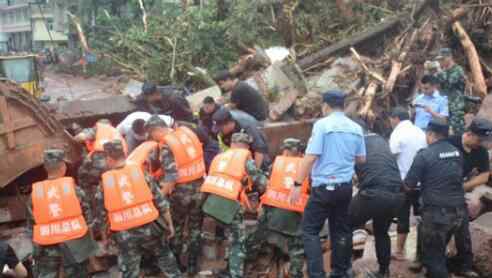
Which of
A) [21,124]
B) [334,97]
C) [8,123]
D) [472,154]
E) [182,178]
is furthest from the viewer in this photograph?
[21,124]

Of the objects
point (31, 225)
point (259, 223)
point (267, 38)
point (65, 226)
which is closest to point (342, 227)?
point (259, 223)

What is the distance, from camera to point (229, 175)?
5262 mm

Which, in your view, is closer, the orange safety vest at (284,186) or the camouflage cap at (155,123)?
the orange safety vest at (284,186)

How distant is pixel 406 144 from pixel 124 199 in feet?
9.90

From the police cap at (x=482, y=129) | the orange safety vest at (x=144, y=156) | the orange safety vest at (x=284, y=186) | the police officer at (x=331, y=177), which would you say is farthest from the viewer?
the orange safety vest at (x=144, y=156)

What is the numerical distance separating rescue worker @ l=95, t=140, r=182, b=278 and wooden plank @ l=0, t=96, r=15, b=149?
1.84 metres

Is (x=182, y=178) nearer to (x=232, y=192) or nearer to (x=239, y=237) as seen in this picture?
(x=232, y=192)

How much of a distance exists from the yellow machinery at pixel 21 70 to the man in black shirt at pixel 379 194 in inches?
340

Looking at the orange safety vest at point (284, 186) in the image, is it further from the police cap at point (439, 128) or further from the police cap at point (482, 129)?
the police cap at point (482, 129)

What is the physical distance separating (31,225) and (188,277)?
1.83 m

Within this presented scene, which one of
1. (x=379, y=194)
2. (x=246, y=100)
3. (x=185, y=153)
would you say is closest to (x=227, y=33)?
(x=246, y=100)

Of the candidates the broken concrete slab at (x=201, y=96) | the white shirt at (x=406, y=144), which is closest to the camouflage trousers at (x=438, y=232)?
the white shirt at (x=406, y=144)

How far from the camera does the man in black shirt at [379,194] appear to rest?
4.81 meters

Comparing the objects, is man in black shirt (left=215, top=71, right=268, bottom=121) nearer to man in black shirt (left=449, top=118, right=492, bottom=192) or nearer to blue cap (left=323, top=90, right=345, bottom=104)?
blue cap (left=323, top=90, right=345, bottom=104)
